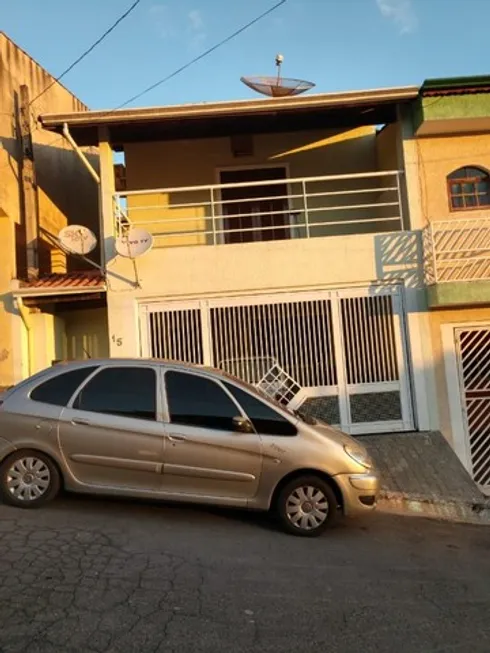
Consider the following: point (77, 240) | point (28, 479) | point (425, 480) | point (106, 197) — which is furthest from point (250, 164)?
point (28, 479)

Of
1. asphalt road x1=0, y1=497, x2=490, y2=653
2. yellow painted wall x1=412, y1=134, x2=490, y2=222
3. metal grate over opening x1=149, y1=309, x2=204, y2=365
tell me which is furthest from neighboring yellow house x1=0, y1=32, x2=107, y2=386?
yellow painted wall x1=412, y1=134, x2=490, y2=222

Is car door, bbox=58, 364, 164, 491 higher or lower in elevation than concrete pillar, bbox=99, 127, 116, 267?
lower

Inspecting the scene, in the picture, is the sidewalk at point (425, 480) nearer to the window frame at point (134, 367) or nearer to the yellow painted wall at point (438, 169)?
the window frame at point (134, 367)

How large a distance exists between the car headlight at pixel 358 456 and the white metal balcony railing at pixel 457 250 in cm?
439

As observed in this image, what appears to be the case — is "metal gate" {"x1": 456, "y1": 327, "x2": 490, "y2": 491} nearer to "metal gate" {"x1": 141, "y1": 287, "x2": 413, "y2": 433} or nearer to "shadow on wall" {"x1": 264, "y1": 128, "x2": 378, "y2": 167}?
"metal gate" {"x1": 141, "y1": 287, "x2": 413, "y2": 433}

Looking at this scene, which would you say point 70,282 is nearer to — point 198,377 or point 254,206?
point 254,206

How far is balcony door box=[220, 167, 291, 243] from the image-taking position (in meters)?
12.1

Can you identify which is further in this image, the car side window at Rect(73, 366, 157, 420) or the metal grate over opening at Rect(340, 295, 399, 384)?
the metal grate over opening at Rect(340, 295, 399, 384)

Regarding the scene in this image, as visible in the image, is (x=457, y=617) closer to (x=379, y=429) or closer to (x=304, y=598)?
(x=304, y=598)

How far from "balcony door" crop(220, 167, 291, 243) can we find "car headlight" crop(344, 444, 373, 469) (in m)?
6.49

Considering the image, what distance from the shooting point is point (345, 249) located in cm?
1020

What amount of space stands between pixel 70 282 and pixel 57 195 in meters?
3.92

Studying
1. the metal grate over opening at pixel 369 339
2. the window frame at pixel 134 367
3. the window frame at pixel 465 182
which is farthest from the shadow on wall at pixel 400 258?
the window frame at pixel 134 367

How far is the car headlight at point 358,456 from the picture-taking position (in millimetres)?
6250
